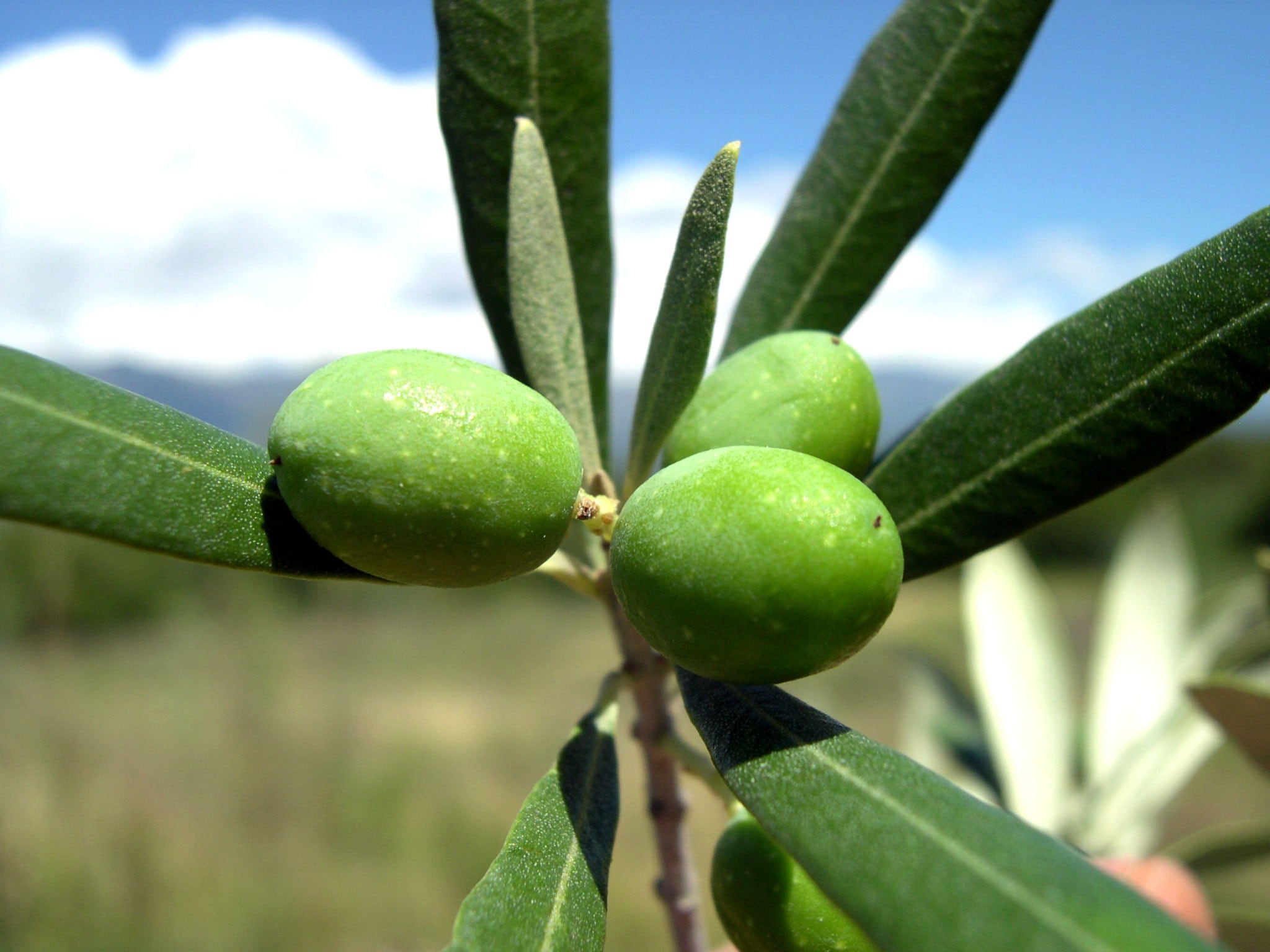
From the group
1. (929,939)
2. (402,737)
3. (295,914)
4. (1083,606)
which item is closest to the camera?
(929,939)

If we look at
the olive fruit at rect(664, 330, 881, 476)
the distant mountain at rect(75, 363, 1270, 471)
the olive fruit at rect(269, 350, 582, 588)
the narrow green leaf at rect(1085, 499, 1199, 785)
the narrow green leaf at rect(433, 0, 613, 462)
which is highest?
the narrow green leaf at rect(433, 0, 613, 462)

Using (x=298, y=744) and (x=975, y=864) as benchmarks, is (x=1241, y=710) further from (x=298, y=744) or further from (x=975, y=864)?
A: (x=298, y=744)

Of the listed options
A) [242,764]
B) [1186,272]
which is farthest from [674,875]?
[242,764]

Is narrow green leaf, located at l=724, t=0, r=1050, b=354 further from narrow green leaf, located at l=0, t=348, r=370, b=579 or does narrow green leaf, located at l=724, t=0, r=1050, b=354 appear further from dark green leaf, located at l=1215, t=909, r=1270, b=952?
dark green leaf, located at l=1215, t=909, r=1270, b=952

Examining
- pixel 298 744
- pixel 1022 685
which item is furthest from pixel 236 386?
pixel 1022 685

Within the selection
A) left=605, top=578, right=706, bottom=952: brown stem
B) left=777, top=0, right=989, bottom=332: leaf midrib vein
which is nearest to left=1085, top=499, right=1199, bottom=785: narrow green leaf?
left=605, top=578, right=706, bottom=952: brown stem

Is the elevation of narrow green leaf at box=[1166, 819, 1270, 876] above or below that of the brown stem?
below

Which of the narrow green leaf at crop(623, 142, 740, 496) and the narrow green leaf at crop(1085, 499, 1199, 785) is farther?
the narrow green leaf at crop(1085, 499, 1199, 785)

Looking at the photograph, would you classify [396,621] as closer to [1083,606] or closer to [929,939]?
[1083,606]
